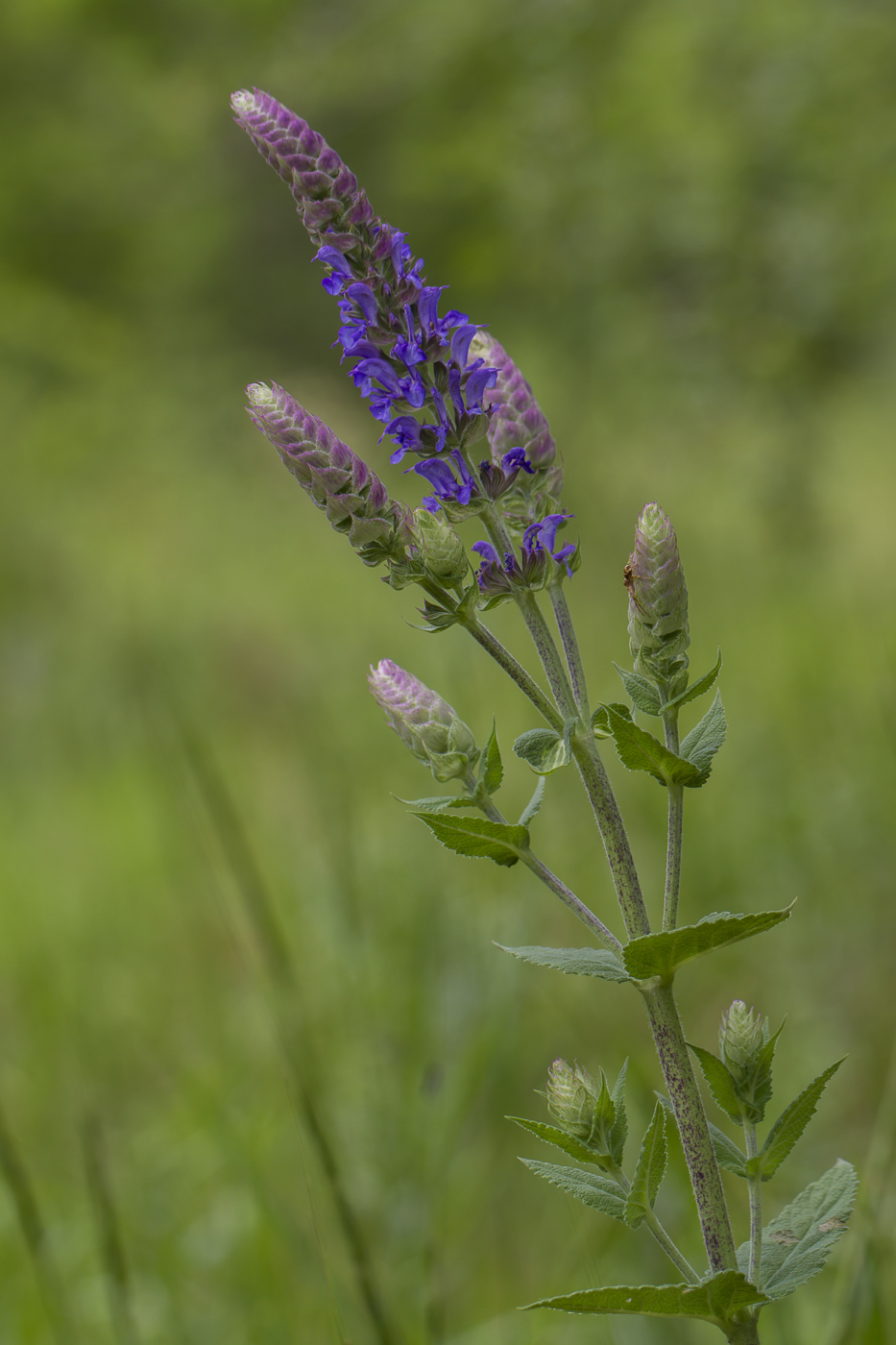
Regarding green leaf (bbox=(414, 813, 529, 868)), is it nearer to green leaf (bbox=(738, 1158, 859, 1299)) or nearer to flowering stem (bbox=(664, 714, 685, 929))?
flowering stem (bbox=(664, 714, 685, 929))

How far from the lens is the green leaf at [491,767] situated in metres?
0.82

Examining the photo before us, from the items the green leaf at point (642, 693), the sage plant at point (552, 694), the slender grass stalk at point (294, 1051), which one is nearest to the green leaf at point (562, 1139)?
the sage plant at point (552, 694)

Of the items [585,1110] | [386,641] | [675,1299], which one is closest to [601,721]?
[585,1110]

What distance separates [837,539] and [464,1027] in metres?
3.91

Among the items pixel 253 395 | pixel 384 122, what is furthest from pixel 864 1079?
pixel 384 122

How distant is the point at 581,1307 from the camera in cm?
65

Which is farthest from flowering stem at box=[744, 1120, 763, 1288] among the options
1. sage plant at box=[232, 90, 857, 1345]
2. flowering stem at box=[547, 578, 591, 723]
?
flowering stem at box=[547, 578, 591, 723]

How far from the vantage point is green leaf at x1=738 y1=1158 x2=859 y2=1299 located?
75 cm

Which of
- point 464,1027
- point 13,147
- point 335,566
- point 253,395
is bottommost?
point 464,1027

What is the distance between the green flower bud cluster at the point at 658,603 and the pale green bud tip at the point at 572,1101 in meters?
0.30

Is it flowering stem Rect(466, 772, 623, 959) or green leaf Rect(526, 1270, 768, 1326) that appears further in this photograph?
flowering stem Rect(466, 772, 623, 959)

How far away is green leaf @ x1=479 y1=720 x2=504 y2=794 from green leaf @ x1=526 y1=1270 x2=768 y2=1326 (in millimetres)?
360

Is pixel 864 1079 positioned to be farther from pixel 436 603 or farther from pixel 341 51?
pixel 341 51

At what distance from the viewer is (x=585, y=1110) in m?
0.74
